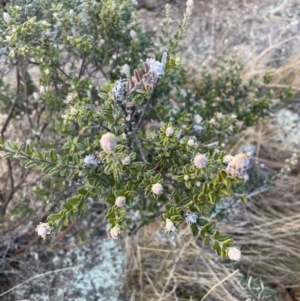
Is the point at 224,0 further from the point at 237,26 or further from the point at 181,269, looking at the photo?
the point at 181,269

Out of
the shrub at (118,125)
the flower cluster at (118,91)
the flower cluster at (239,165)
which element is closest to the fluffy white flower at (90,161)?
the shrub at (118,125)

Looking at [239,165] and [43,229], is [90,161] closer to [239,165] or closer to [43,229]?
[43,229]

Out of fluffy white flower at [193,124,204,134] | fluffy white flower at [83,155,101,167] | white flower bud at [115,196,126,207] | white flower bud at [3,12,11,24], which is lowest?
white flower bud at [115,196,126,207]

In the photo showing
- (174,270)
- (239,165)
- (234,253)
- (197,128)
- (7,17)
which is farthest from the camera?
(174,270)

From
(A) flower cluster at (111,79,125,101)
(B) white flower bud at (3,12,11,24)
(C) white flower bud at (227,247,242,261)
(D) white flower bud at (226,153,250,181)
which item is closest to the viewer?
(D) white flower bud at (226,153,250,181)

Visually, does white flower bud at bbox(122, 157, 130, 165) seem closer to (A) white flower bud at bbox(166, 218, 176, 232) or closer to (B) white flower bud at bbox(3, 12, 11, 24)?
(A) white flower bud at bbox(166, 218, 176, 232)

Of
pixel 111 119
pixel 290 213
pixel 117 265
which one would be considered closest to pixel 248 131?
pixel 290 213

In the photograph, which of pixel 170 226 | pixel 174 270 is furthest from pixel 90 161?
pixel 174 270

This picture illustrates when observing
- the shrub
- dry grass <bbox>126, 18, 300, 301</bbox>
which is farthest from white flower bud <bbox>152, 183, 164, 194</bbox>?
dry grass <bbox>126, 18, 300, 301</bbox>

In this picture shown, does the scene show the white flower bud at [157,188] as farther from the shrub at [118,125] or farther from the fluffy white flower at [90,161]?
the fluffy white flower at [90,161]

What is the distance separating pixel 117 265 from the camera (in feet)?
5.55

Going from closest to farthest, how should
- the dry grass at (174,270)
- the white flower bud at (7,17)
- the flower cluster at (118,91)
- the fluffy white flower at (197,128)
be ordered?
the flower cluster at (118,91)
the white flower bud at (7,17)
the fluffy white flower at (197,128)
the dry grass at (174,270)

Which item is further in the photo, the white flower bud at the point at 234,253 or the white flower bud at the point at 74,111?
the white flower bud at the point at 74,111

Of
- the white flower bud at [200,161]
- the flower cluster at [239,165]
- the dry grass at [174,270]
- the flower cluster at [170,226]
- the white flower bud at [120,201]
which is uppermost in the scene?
the flower cluster at [239,165]
